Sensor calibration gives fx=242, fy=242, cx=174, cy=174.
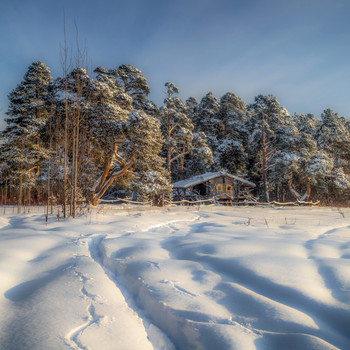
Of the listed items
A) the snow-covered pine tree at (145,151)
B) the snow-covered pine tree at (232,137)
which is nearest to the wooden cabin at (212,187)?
the snow-covered pine tree at (232,137)

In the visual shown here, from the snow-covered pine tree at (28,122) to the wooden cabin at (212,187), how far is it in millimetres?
11624

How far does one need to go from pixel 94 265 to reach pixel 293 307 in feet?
5.47

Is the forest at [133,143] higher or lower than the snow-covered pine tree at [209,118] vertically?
lower

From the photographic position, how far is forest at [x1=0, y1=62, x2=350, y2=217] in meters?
7.31

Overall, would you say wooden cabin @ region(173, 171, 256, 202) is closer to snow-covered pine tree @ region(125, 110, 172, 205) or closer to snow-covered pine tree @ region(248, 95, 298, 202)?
snow-covered pine tree @ region(248, 95, 298, 202)

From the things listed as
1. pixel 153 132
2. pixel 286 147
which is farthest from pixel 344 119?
pixel 153 132

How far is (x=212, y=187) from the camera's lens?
930 inches

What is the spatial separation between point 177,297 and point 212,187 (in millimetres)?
22330

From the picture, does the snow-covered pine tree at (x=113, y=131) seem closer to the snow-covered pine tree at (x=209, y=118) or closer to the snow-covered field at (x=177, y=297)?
the snow-covered field at (x=177, y=297)

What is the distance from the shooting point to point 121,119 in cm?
1311

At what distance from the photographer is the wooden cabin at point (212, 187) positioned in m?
22.3

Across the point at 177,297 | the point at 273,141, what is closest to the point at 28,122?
the point at 177,297

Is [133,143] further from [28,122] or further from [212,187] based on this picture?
[212,187]

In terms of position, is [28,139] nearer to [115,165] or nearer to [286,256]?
[115,165]
